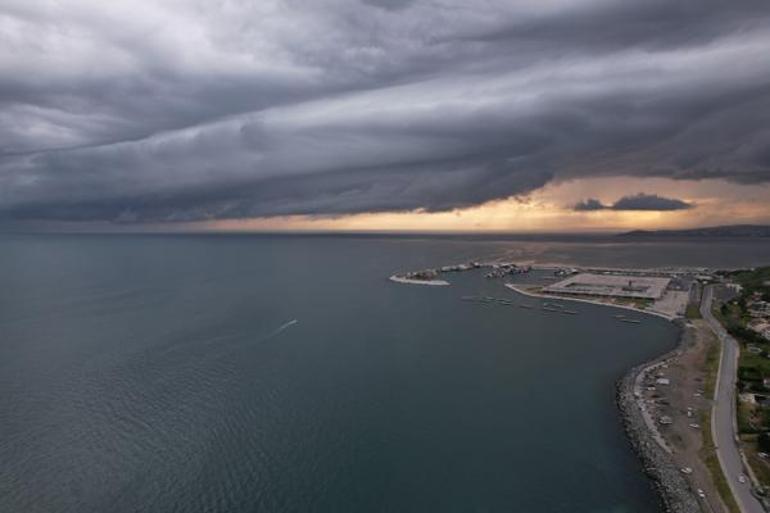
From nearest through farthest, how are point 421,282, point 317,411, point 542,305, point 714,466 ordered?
point 714,466, point 317,411, point 542,305, point 421,282

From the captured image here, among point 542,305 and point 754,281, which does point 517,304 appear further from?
point 754,281

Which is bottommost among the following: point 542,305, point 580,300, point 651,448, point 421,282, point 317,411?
point 317,411

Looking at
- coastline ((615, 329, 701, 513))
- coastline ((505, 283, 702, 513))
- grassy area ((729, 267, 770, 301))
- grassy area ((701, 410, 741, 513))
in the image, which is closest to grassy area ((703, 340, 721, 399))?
coastline ((505, 283, 702, 513))

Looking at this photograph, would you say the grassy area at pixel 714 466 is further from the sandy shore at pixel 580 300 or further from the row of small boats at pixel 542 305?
the sandy shore at pixel 580 300

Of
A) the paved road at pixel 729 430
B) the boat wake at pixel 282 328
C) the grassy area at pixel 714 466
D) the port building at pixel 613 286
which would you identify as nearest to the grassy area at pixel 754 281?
the port building at pixel 613 286

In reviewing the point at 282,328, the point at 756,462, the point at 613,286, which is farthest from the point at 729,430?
the point at 613,286

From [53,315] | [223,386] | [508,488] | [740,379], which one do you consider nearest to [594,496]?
[508,488]
